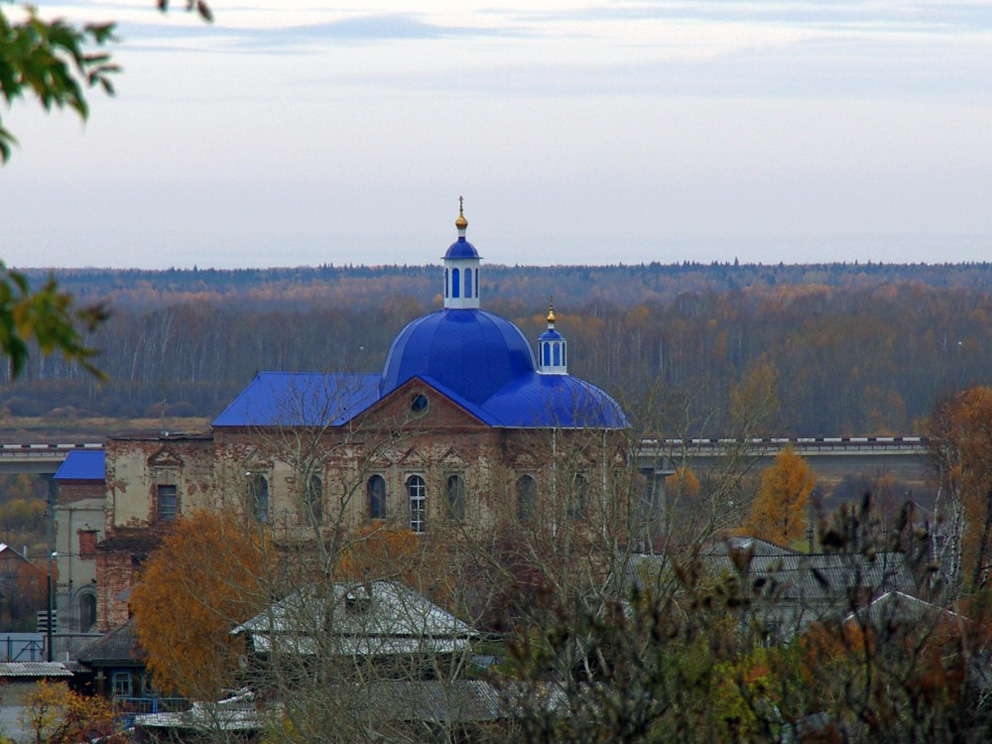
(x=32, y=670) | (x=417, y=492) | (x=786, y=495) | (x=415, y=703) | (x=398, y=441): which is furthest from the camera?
(x=786, y=495)

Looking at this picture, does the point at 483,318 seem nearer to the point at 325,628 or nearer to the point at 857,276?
the point at 325,628

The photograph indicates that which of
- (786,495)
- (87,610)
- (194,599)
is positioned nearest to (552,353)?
(194,599)

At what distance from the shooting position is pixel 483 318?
4125 centimetres

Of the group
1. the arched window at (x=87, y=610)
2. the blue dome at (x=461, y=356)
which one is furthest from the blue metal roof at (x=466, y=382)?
the arched window at (x=87, y=610)

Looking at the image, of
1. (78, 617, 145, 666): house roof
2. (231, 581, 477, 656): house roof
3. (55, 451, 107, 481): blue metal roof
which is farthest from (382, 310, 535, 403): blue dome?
(55, 451, 107, 481): blue metal roof

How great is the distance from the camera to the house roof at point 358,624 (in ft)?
63.7

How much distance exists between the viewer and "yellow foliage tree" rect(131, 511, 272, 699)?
27109mm

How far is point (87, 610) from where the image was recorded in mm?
48375

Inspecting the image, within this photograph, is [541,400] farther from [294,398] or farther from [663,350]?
[663,350]

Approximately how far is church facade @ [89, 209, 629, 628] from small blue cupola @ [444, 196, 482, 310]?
0.12 ft

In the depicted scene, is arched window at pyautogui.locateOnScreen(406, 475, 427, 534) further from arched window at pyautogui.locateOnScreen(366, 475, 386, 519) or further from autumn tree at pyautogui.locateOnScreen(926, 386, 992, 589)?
autumn tree at pyautogui.locateOnScreen(926, 386, 992, 589)

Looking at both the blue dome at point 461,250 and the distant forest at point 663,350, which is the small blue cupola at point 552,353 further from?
the distant forest at point 663,350

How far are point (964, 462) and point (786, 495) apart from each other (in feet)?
32.7

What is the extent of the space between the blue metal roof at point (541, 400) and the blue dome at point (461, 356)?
0.31m
